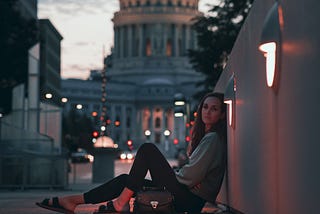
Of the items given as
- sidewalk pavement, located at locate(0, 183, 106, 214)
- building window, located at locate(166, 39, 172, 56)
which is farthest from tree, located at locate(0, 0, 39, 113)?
building window, located at locate(166, 39, 172, 56)

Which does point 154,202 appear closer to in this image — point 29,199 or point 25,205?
point 25,205

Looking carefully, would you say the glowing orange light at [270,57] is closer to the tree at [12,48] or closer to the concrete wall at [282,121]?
the concrete wall at [282,121]

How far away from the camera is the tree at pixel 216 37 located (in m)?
51.8

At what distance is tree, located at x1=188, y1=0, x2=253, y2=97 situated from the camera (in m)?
51.8

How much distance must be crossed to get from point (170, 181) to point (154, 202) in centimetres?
59

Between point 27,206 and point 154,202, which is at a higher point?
point 154,202

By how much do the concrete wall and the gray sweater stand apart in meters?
0.34

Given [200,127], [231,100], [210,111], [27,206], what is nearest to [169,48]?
[27,206]

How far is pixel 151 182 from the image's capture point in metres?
9.04

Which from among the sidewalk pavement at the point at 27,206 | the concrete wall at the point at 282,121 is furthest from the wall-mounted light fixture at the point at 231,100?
the sidewalk pavement at the point at 27,206

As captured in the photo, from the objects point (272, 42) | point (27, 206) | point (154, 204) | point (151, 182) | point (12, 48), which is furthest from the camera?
point (12, 48)

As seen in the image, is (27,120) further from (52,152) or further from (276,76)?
(276,76)

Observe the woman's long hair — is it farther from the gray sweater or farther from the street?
the street

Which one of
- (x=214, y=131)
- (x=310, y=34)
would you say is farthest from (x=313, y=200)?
(x=214, y=131)
